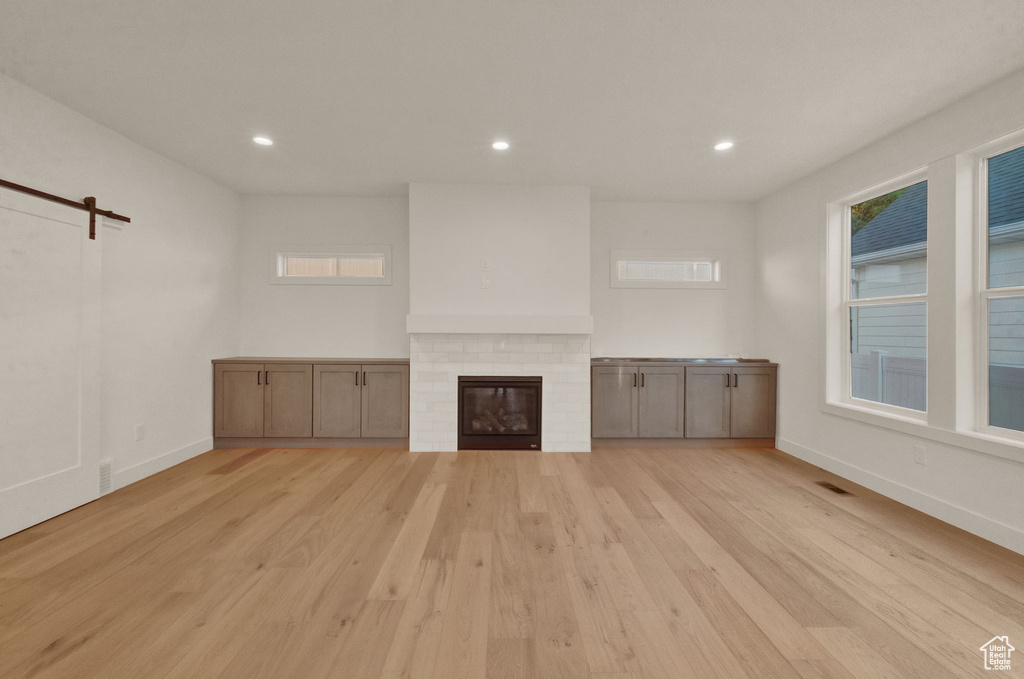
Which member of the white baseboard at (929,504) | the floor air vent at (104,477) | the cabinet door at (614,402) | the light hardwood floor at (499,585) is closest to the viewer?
the light hardwood floor at (499,585)

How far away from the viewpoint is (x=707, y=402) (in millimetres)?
4523

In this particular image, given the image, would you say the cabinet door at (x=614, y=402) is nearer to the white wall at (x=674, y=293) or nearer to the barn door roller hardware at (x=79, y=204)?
the white wall at (x=674, y=293)

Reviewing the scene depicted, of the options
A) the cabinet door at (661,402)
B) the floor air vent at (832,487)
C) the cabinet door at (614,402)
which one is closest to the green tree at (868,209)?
the cabinet door at (661,402)

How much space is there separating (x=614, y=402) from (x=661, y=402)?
499 millimetres

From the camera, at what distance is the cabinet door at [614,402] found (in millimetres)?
4484

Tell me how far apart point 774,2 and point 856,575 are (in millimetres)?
2732

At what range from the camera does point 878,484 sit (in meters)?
3.25

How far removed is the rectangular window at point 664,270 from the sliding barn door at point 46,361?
4.72 metres

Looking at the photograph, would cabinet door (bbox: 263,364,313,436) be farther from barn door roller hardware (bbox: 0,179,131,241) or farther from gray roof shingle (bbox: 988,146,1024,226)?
gray roof shingle (bbox: 988,146,1024,226)

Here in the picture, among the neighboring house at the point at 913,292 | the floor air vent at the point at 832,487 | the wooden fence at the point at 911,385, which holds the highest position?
the neighboring house at the point at 913,292

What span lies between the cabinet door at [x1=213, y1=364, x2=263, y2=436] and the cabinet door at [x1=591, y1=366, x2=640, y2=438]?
3.50 metres

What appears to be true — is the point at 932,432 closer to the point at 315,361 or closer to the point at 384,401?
the point at 384,401

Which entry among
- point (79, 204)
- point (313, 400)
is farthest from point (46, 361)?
point (313, 400)

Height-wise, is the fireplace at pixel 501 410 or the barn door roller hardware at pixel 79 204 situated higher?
the barn door roller hardware at pixel 79 204
